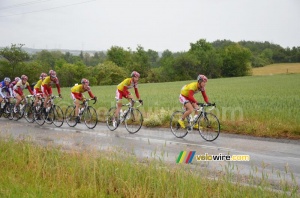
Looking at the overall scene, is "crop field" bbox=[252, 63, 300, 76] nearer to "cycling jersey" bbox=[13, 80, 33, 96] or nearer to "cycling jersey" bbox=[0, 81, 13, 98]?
"cycling jersey" bbox=[0, 81, 13, 98]

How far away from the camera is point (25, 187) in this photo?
5.35 m

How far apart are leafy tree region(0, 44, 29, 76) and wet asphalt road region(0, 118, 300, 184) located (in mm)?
62720

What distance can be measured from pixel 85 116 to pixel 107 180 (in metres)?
8.73

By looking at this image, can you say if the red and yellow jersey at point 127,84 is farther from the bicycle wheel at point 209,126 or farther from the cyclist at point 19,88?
the cyclist at point 19,88

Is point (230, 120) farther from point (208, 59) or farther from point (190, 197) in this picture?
point (208, 59)

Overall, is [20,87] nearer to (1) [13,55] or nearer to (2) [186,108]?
(2) [186,108]

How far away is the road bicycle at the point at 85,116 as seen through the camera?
1366cm

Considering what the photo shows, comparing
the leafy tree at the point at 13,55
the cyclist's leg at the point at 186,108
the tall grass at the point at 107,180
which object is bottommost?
the tall grass at the point at 107,180

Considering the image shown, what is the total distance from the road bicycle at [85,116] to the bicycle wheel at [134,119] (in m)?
1.72

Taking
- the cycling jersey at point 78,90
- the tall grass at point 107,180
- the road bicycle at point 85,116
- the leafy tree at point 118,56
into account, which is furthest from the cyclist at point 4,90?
the leafy tree at point 118,56

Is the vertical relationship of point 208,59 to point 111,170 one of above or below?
above

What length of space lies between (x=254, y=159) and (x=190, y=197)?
3954 millimetres

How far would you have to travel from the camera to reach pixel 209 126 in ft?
34.6

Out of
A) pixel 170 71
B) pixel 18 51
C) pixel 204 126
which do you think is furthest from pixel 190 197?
pixel 170 71
